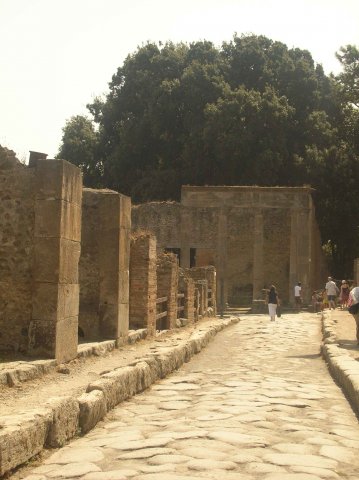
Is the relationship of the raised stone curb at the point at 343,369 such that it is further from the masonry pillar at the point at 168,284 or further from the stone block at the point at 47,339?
the masonry pillar at the point at 168,284

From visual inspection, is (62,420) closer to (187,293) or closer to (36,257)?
(36,257)

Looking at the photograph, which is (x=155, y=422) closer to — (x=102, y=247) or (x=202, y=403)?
(x=202, y=403)

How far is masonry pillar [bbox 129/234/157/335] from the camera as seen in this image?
Answer: 42.8 ft

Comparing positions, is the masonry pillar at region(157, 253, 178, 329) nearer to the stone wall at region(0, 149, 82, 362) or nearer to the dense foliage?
the stone wall at region(0, 149, 82, 362)

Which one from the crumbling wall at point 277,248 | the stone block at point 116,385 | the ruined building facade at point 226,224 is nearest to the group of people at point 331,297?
the ruined building facade at point 226,224

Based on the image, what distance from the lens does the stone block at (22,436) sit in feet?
13.8

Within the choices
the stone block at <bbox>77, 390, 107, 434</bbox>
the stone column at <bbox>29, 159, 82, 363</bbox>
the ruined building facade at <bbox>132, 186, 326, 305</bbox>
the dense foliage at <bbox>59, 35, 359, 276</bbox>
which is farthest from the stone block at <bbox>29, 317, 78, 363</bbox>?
the dense foliage at <bbox>59, 35, 359, 276</bbox>

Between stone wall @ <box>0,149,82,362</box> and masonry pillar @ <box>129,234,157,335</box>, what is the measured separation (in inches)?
165

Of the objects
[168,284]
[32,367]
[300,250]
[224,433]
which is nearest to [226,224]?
[300,250]

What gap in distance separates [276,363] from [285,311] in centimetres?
1920

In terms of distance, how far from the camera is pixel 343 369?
8.55 m

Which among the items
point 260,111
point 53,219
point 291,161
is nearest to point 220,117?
point 260,111

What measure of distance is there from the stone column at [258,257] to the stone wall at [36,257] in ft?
77.4

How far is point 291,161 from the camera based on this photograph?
37.6 metres
